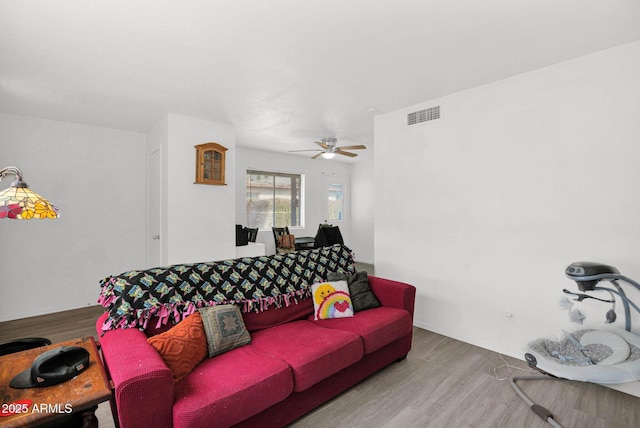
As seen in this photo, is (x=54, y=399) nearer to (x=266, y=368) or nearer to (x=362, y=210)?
(x=266, y=368)

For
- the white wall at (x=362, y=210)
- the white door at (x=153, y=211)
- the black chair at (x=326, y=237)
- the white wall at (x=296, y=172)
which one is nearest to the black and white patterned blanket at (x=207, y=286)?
the white door at (x=153, y=211)

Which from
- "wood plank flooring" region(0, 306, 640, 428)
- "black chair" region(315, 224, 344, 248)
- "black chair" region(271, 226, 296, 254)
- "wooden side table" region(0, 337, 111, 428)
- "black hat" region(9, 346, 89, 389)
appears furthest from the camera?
"black chair" region(271, 226, 296, 254)

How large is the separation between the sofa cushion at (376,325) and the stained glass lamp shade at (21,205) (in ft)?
6.39

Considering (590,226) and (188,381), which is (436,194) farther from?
(188,381)

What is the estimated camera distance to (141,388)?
1.44 metres

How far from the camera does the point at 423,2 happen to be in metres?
1.87

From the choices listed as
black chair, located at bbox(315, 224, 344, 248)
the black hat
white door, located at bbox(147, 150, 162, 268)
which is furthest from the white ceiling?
black chair, located at bbox(315, 224, 344, 248)

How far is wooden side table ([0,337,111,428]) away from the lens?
45.6 inches

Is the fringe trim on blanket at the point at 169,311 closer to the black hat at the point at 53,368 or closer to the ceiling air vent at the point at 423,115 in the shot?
the black hat at the point at 53,368

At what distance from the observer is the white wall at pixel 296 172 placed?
20.6ft

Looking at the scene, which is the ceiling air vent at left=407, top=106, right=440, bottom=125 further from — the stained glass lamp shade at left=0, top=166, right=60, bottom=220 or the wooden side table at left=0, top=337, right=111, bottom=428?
the wooden side table at left=0, top=337, right=111, bottom=428

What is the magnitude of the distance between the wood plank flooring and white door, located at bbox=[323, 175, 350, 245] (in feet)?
17.0

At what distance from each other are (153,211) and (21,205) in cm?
322

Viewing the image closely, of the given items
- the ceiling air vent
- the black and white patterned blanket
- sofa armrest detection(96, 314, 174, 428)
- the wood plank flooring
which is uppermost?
the ceiling air vent
